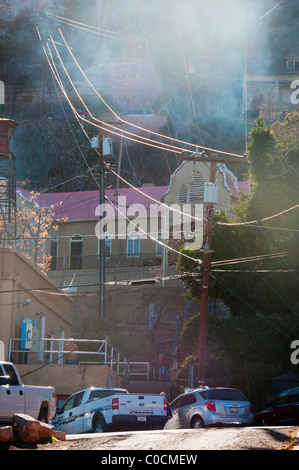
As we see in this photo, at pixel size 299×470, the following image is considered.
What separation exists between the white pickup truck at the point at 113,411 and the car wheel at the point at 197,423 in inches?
29.6

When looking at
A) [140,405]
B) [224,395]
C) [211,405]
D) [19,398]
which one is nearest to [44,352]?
[140,405]

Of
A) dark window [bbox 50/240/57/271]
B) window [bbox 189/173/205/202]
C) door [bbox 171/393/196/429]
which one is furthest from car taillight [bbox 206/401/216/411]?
dark window [bbox 50/240/57/271]

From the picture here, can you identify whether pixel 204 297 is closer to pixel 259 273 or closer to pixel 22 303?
pixel 22 303

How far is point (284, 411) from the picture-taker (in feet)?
72.8

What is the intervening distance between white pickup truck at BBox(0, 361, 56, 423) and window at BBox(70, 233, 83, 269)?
30.2 metres

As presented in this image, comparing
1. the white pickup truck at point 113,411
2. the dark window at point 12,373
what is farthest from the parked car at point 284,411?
the dark window at point 12,373

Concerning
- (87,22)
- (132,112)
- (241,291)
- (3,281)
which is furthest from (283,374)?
(87,22)

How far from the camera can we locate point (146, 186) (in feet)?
184

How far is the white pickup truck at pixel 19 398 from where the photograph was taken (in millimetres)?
16422

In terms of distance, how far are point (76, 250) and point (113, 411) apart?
3036 cm

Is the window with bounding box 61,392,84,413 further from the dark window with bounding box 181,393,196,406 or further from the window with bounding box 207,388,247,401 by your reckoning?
the window with bounding box 207,388,247,401

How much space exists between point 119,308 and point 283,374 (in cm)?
1635

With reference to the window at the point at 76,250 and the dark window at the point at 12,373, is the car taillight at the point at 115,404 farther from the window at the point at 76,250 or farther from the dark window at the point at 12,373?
the window at the point at 76,250

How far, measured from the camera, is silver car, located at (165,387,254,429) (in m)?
20.3
